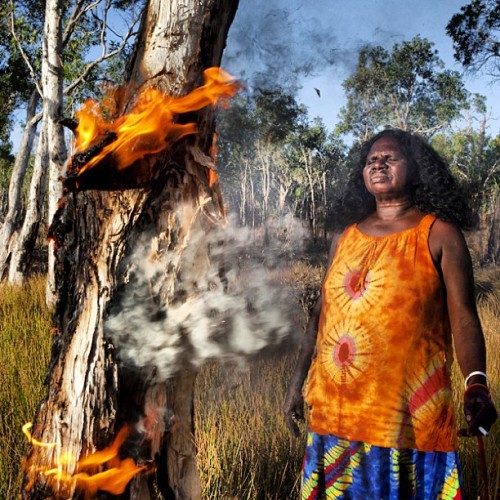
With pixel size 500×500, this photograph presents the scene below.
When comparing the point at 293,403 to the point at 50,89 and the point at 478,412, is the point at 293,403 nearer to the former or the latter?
Result: the point at 478,412

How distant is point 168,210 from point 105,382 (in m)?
0.65

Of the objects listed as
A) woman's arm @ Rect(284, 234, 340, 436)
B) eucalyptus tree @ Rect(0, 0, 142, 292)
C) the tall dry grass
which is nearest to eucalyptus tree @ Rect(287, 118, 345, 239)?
eucalyptus tree @ Rect(0, 0, 142, 292)

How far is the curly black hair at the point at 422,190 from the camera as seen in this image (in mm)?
1846

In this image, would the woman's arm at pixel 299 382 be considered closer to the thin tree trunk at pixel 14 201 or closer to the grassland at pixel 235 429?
the grassland at pixel 235 429

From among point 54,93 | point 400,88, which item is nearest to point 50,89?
point 54,93

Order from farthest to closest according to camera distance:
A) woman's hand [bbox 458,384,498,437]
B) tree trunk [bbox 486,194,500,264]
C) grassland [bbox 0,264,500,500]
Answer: tree trunk [bbox 486,194,500,264] < grassland [bbox 0,264,500,500] < woman's hand [bbox 458,384,498,437]

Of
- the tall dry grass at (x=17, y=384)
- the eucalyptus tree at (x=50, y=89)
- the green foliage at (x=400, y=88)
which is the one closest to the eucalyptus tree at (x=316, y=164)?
the green foliage at (x=400, y=88)

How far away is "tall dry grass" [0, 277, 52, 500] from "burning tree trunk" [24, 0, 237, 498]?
687 millimetres

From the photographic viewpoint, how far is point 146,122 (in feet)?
6.22

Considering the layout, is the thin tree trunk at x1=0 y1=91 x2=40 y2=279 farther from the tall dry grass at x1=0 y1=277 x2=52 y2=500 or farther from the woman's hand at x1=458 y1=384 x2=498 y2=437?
the woman's hand at x1=458 y1=384 x2=498 y2=437

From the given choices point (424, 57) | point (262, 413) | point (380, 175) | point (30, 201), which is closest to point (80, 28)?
point (30, 201)

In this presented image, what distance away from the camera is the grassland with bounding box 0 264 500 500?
9.06 ft

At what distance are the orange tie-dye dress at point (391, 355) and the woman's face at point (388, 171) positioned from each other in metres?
0.17

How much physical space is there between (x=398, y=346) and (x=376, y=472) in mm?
397
